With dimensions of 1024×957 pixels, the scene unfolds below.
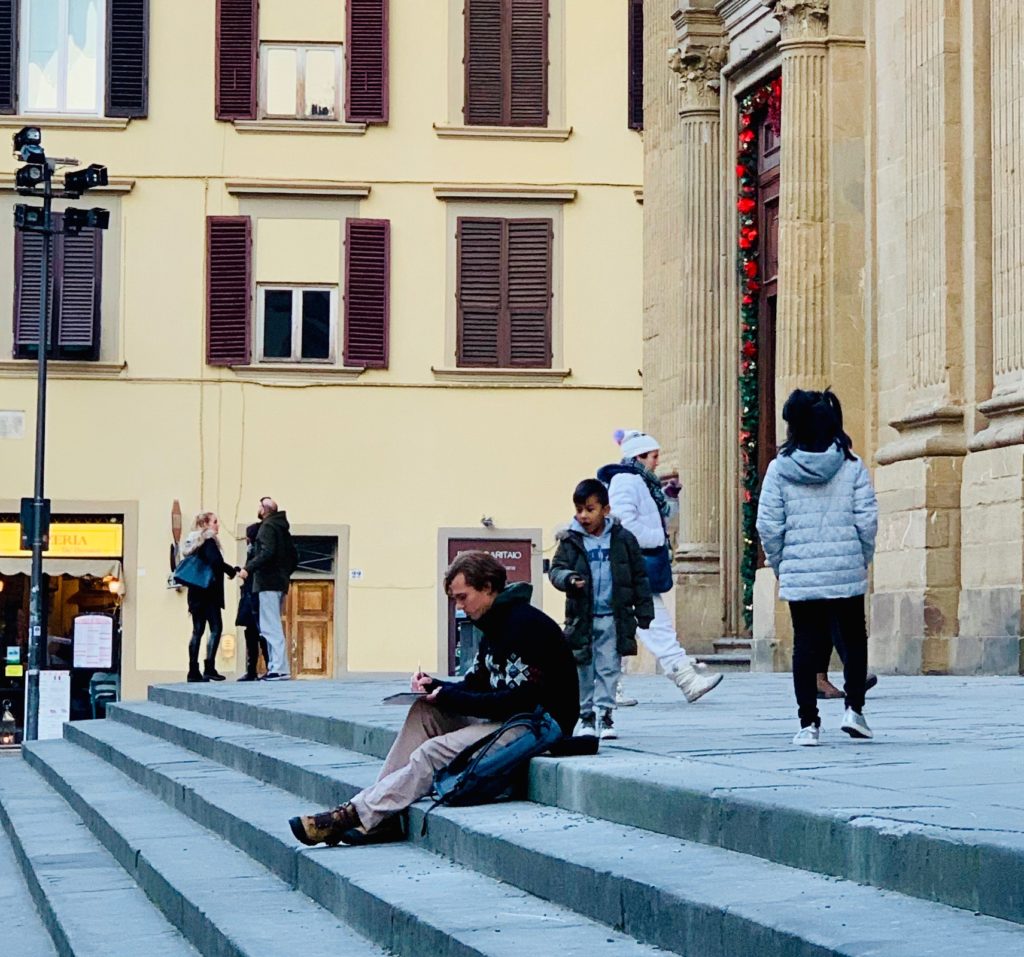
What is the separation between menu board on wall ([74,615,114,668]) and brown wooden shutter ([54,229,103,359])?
12.3ft

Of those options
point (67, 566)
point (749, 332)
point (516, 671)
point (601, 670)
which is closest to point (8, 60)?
point (67, 566)

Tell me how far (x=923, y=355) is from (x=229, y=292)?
16.4m

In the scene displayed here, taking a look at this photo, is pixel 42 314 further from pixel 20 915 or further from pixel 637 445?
pixel 20 915

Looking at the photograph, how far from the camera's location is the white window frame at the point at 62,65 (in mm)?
32312

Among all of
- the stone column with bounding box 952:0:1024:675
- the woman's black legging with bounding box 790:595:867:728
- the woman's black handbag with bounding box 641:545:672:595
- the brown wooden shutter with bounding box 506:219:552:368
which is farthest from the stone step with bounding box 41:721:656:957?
the brown wooden shutter with bounding box 506:219:552:368

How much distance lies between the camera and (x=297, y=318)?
32.1 meters

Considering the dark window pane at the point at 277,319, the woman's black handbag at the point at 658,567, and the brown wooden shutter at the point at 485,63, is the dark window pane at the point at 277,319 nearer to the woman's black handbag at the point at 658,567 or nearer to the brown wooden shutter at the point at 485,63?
the brown wooden shutter at the point at 485,63

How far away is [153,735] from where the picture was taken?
17641 mm

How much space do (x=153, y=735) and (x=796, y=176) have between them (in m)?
6.92

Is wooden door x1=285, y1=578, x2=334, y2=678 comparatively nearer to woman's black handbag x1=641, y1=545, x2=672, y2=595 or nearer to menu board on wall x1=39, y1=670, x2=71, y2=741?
menu board on wall x1=39, y1=670, x2=71, y2=741

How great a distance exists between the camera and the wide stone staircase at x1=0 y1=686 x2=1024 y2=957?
5.29 m

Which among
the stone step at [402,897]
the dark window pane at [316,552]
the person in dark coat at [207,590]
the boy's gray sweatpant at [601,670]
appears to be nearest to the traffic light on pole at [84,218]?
the dark window pane at [316,552]

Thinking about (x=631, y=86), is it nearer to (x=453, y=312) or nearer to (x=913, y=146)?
(x=453, y=312)

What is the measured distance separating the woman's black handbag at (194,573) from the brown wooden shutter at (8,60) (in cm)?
1240
